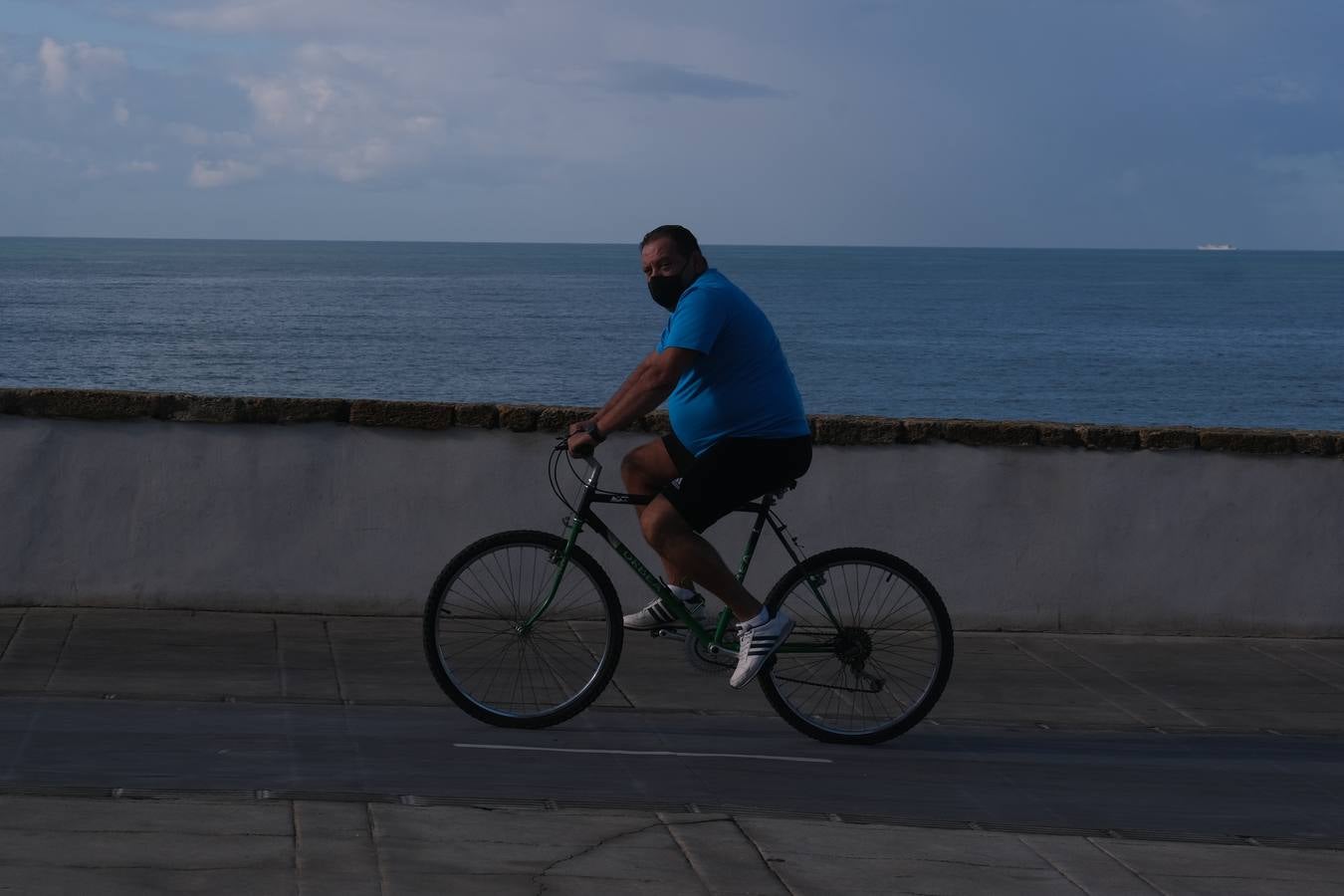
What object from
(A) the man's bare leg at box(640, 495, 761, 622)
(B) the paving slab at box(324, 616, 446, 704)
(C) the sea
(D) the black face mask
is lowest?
(C) the sea

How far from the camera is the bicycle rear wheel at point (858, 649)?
5848 millimetres

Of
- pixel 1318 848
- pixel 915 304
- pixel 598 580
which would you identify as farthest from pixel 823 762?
pixel 915 304

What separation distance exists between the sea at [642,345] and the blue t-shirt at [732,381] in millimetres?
47866

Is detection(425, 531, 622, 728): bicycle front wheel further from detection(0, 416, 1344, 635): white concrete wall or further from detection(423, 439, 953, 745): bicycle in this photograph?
detection(0, 416, 1344, 635): white concrete wall

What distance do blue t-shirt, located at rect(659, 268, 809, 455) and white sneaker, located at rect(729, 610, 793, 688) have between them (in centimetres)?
65

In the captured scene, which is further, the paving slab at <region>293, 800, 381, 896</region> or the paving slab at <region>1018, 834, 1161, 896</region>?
the paving slab at <region>1018, 834, 1161, 896</region>

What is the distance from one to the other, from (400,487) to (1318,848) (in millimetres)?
4585

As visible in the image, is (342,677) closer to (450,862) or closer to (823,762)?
(823,762)

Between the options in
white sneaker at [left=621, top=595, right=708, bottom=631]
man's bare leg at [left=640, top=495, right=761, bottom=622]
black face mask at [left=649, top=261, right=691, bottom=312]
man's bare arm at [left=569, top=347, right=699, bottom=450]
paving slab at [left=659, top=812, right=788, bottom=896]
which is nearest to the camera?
paving slab at [left=659, top=812, right=788, bottom=896]

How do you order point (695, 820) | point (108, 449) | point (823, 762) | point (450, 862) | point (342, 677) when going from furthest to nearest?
point (108, 449), point (342, 677), point (823, 762), point (695, 820), point (450, 862)

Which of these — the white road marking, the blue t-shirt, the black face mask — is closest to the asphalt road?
the white road marking

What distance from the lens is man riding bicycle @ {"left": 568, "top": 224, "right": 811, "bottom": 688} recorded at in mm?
5562

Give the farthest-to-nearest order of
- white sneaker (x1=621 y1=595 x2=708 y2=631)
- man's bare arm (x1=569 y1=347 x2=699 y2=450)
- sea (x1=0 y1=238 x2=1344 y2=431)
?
sea (x1=0 y1=238 x2=1344 y2=431), white sneaker (x1=621 y1=595 x2=708 y2=631), man's bare arm (x1=569 y1=347 x2=699 y2=450)

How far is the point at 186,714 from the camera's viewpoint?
591 centimetres
